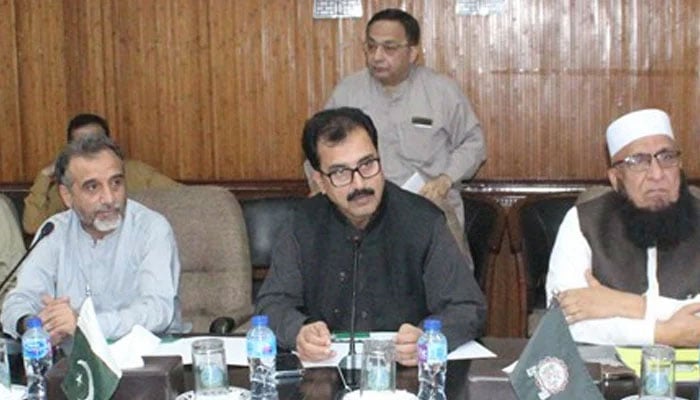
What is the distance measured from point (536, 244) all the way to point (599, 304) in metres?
1.63

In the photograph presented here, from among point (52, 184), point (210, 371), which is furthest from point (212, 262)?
point (52, 184)

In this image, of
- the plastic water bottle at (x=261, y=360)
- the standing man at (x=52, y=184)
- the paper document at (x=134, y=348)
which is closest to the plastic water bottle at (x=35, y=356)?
the paper document at (x=134, y=348)

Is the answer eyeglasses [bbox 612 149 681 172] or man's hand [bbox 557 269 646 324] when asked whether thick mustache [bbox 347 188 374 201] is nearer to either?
man's hand [bbox 557 269 646 324]

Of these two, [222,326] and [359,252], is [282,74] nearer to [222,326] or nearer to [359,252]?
[222,326]

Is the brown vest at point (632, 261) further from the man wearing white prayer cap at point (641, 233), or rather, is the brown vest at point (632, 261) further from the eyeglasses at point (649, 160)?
the eyeglasses at point (649, 160)

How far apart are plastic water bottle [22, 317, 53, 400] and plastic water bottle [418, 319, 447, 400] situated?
967mm

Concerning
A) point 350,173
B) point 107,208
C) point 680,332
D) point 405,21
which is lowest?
point 680,332

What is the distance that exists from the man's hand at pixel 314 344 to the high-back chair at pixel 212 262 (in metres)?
1.23

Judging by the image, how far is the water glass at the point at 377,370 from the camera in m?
2.64

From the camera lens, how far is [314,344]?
2.96 meters

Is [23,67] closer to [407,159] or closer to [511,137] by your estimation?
[407,159]

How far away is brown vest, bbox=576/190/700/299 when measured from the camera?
342 centimetres

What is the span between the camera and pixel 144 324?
11.3ft

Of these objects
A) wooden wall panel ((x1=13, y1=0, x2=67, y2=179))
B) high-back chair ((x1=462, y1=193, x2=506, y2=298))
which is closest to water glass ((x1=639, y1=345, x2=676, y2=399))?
high-back chair ((x1=462, y1=193, x2=506, y2=298))
